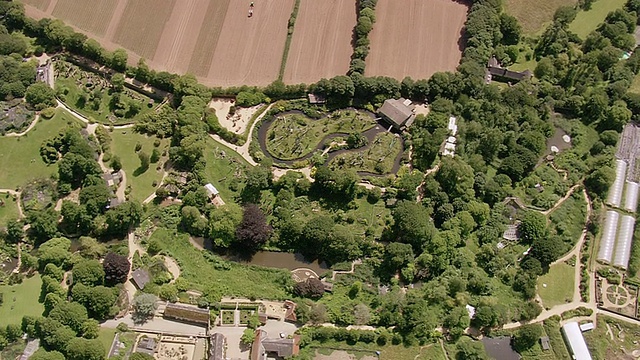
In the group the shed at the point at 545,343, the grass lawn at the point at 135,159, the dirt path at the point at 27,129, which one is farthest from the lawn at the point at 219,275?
the shed at the point at 545,343

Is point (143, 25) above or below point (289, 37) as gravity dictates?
below

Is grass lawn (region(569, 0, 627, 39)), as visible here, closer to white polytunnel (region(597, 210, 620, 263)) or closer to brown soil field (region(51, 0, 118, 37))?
white polytunnel (region(597, 210, 620, 263))

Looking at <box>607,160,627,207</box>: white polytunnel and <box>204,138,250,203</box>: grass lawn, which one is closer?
<box>204,138,250,203</box>: grass lawn

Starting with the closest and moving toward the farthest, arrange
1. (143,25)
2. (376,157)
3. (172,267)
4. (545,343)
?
1. (545,343)
2. (172,267)
3. (376,157)
4. (143,25)

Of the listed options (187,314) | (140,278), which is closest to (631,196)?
(187,314)

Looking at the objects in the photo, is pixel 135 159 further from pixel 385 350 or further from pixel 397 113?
pixel 385 350

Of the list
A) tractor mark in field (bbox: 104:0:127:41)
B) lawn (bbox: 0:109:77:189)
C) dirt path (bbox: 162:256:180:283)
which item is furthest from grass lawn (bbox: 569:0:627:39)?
lawn (bbox: 0:109:77:189)

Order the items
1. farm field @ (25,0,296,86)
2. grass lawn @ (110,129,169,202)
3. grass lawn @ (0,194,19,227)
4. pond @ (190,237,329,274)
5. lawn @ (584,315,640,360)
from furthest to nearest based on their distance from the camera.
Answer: farm field @ (25,0,296,86)
grass lawn @ (110,129,169,202)
grass lawn @ (0,194,19,227)
pond @ (190,237,329,274)
lawn @ (584,315,640,360)
